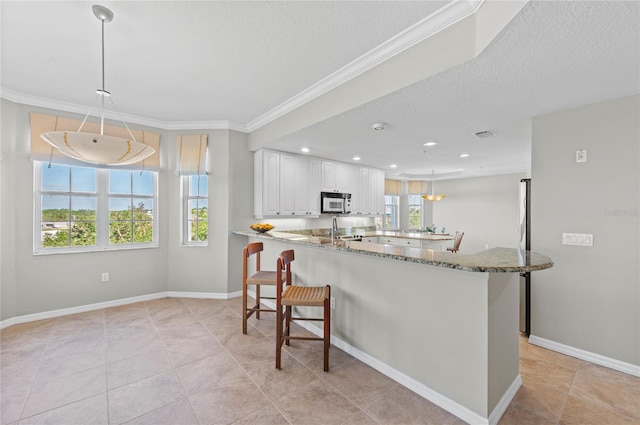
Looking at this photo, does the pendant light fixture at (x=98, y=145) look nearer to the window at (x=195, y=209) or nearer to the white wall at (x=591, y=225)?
the window at (x=195, y=209)

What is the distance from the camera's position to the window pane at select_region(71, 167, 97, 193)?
364 cm

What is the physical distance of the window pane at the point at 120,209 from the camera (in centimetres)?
390

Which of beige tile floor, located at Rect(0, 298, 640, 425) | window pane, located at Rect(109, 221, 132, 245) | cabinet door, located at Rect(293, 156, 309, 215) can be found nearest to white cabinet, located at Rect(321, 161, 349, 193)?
cabinet door, located at Rect(293, 156, 309, 215)

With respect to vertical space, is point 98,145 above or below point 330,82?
below

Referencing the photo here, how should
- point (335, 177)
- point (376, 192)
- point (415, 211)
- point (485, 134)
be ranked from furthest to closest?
point (415, 211) → point (376, 192) → point (335, 177) → point (485, 134)

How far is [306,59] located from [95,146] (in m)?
1.86

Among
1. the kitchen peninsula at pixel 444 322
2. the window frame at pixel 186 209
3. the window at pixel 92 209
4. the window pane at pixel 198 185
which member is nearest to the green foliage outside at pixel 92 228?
the window at pixel 92 209

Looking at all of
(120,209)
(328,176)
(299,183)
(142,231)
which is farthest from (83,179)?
(328,176)

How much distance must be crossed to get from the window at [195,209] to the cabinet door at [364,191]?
10.8 feet

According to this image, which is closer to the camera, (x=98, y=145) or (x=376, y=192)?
(x=98, y=145)

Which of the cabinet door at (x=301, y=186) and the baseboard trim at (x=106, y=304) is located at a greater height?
the cabinet door at (x=301, y=186)

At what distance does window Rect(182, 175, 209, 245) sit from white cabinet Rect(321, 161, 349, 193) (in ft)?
7.05

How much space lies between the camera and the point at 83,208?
146 inches

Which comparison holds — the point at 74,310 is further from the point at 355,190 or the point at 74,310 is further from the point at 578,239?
the point at 578,239
